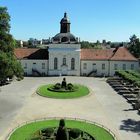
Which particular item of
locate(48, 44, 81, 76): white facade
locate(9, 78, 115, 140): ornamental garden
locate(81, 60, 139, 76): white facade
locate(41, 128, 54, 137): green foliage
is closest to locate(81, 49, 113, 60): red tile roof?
locate(81, 60, 139, 76): white facade

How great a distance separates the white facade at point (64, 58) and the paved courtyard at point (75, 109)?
2262 centimetres

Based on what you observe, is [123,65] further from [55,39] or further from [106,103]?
[106,103]

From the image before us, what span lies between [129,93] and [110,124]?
18.4 metres

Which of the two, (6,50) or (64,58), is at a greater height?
(6,50)

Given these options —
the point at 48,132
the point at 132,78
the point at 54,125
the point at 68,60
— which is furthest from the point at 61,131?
the point at 68,60

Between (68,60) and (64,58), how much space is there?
1.04 meters

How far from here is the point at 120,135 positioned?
28672mm

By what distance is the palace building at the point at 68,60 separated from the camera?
7456cm

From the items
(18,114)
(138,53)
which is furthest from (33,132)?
(138,53)

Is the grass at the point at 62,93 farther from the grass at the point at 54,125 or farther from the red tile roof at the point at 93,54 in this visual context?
the red tile roof at the point at 93,54

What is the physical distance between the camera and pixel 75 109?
3888 centimetres

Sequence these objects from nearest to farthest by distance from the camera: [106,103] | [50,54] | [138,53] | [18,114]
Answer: [18,114]
[106,103]
[50,54]
[138,53]

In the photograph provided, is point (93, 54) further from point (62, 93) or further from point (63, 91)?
point (62, 93)

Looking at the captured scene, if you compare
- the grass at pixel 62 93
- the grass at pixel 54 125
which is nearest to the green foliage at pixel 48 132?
the grass at pixel 54 125
